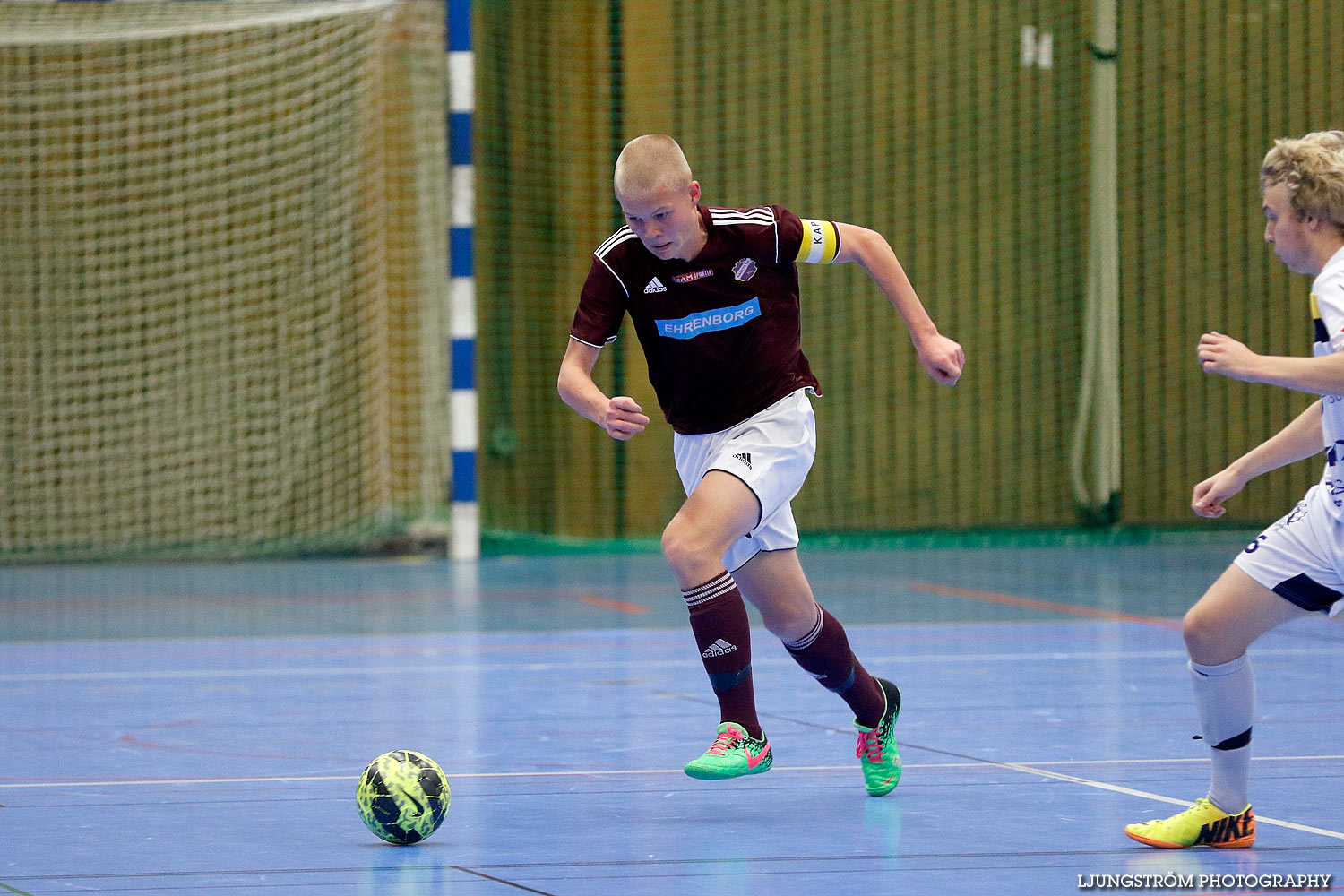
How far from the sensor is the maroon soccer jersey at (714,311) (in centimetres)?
411

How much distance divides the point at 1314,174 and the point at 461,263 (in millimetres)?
8372

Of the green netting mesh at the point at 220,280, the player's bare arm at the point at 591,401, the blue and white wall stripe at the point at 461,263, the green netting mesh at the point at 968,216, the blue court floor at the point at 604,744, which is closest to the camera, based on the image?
the blue court floor at the point at 604,744

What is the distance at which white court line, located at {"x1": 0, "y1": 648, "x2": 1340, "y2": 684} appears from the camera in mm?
6402

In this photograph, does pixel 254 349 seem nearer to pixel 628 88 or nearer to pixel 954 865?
pixel 628 88

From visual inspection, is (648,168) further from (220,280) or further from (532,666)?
(220,280)

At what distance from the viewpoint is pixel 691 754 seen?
4.62 metres

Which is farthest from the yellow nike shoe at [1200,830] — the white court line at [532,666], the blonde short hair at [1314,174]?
the white court line at [532,666]

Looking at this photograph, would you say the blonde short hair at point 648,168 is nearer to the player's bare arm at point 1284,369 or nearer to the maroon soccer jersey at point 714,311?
the maroon soccer jersey at point 714,311

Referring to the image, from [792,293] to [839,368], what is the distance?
881cm

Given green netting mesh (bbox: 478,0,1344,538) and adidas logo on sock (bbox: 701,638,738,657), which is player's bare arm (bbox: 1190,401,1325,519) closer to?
adidas logo on sock (bbox: 701,638,738,657)

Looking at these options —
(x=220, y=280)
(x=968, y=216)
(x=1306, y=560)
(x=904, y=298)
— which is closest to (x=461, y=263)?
(x=220, y=280)

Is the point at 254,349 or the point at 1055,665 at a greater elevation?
the point at 254,349

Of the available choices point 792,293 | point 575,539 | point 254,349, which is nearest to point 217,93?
point 254,349

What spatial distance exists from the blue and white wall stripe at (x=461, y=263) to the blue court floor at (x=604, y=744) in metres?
1.77
